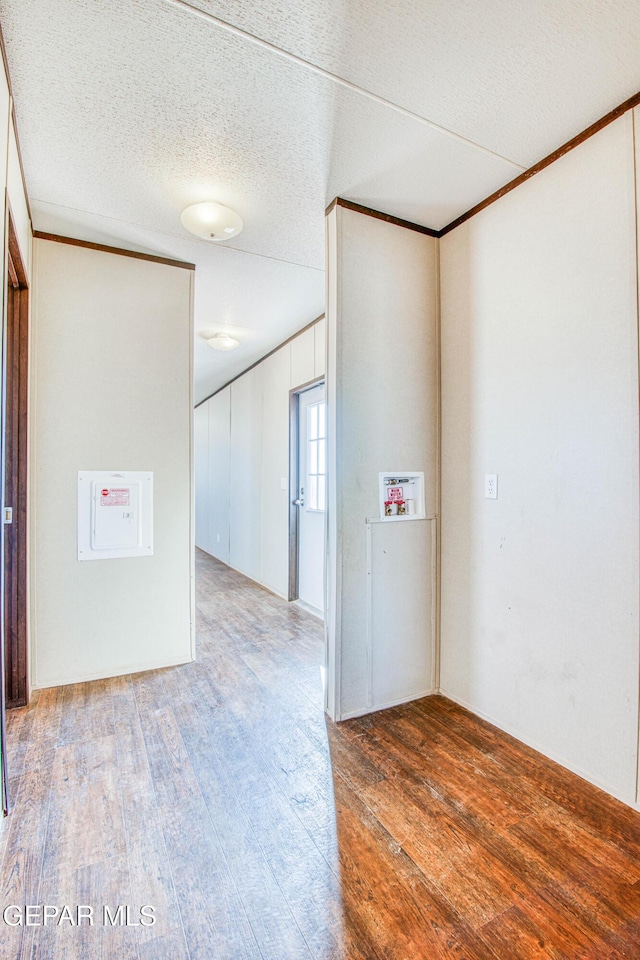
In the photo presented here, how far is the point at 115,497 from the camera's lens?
9.20 ft

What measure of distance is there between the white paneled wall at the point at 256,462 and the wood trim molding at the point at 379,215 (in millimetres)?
1415

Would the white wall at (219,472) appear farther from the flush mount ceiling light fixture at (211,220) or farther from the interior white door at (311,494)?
the flush mount ceiling light fixture at (211,220)

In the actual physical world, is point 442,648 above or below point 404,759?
above

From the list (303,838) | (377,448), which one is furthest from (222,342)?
(303,838)

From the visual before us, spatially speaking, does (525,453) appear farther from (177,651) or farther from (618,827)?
(177,651)

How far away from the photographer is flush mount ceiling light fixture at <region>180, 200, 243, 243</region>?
2.27 metres

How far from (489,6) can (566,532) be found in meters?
Answer: 1.84

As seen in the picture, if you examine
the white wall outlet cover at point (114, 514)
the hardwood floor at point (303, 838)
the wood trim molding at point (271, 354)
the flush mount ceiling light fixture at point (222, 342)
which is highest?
the wood trim molding at point (271, 354)

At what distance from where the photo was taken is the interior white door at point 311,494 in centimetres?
411

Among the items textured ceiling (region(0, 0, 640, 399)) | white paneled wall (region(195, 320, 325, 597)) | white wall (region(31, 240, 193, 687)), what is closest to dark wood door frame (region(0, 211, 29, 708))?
white wall (region(31, 240, 193, 687))

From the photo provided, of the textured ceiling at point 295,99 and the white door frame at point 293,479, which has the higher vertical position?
the textured ceiling at point 295,99

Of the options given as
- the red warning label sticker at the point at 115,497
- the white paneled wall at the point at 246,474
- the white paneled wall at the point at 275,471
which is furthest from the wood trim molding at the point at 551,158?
the white paneled wall at the point at 246,474

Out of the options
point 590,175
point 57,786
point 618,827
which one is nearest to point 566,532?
point 618,827

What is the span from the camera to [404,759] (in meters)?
1.98
